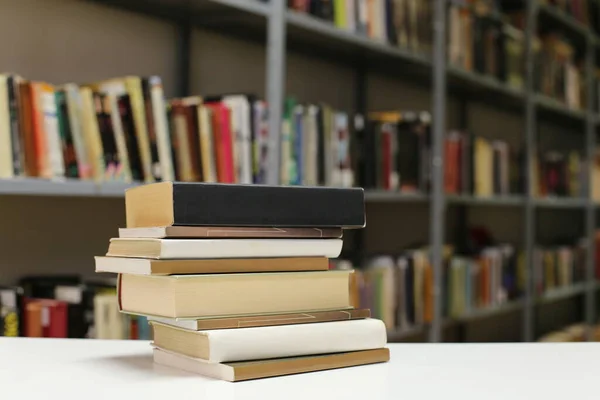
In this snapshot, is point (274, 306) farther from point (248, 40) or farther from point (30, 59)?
point (248, 40)

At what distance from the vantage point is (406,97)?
3562 mm

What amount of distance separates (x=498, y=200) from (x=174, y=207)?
2.84 m

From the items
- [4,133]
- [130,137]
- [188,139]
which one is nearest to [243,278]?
[4,133]

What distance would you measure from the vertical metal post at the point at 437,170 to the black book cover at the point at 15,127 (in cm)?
168

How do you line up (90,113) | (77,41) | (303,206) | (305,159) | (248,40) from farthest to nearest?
1. (248,40)
2. (305,159)
3. (77,41)
4. (90,113)
5. (303,206)

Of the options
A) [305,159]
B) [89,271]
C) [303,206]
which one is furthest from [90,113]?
[303,206]

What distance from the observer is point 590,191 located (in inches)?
Answer: 179

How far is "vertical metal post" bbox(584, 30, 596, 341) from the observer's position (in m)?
4.50

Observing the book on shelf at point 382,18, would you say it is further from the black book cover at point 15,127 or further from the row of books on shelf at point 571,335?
the row of books on shelf at point 571,335

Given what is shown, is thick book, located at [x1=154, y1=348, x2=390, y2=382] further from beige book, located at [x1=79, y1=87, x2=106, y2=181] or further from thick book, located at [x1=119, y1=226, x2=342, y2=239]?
beige book, located at [x1=79, y1=87, x2=106, y2=181]

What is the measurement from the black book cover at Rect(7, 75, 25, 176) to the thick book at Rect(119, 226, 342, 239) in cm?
82

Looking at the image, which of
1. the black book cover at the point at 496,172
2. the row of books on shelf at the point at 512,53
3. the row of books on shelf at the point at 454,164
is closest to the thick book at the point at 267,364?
the row of books on shelf at the point at 454,164

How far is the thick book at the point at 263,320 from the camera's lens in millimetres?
795

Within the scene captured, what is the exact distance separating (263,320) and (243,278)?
0.05 metres
